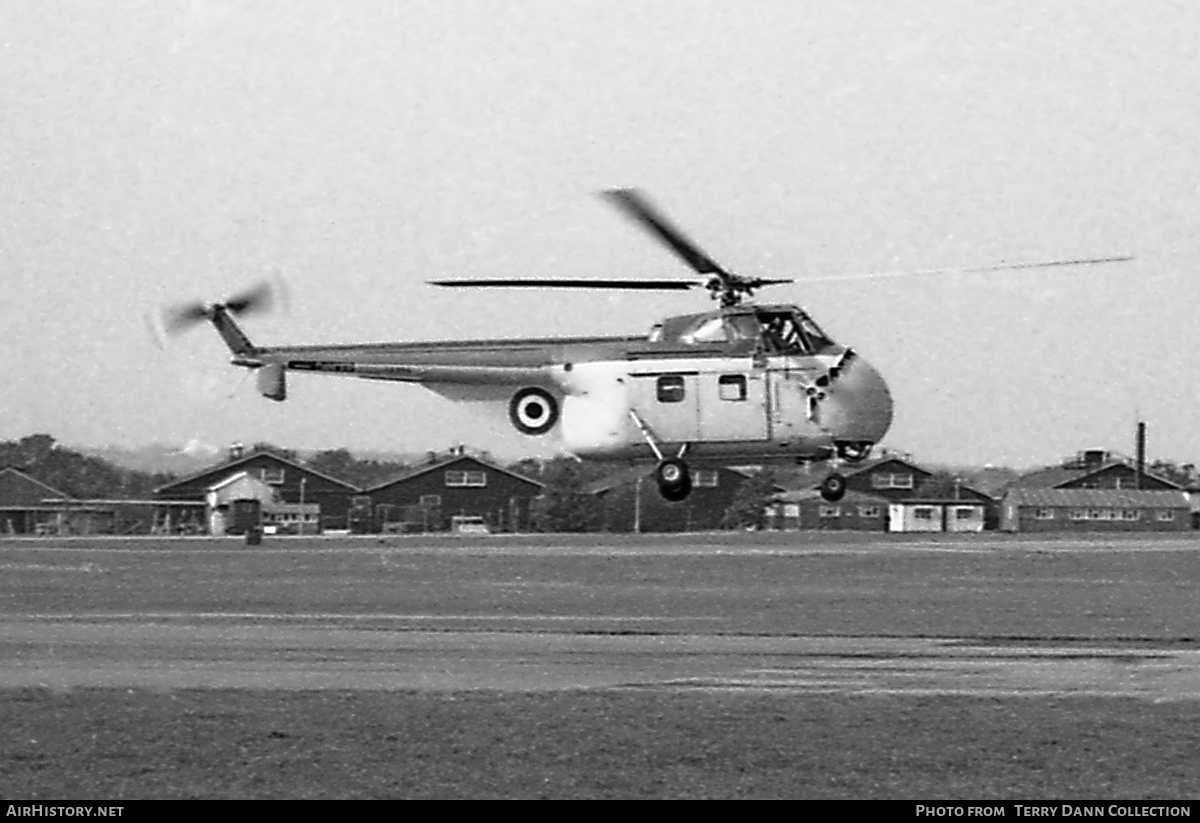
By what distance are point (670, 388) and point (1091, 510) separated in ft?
283

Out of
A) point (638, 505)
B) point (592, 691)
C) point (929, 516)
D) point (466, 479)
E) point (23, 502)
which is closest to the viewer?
point (592, 691)

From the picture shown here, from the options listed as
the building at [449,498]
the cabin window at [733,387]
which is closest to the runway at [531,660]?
the cabin window at [733,387]

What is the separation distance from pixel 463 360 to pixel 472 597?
409 inches

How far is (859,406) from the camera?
40.2m

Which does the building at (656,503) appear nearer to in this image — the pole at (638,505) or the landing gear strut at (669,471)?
the pole at (638,505)

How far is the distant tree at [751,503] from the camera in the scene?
107500mm

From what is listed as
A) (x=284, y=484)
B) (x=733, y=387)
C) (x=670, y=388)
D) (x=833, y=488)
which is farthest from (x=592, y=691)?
(x=284, y=484)

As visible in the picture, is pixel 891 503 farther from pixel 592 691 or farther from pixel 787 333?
pixel 592 691

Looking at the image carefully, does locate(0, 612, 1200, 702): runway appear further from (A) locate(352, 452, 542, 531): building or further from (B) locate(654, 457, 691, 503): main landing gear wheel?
(A) locate(352, 452, 542, 531): building

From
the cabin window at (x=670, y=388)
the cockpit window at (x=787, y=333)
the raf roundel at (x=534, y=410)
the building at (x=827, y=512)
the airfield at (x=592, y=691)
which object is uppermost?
the cockpit window at (x=787, y=333)

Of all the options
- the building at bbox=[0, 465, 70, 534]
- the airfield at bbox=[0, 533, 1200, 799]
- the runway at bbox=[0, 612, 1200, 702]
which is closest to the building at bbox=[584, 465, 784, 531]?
the building at bbox=[0, 465, 70, 534]

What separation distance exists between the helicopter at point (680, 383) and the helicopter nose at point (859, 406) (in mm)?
20
